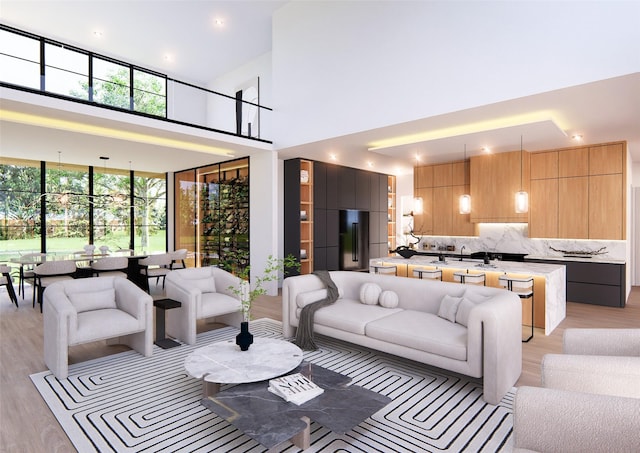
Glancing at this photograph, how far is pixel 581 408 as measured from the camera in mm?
1531

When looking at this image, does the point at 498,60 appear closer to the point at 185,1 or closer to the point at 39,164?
the point at 185,1

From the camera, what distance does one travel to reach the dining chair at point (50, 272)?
596 cm

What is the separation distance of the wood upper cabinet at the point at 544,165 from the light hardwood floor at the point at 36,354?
8.17ft

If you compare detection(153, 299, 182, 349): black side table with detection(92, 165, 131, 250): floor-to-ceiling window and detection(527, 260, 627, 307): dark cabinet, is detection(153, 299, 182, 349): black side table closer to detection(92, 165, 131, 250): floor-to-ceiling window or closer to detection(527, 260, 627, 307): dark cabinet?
detection(92, 165, 131, 250): floor-to-ceiling window

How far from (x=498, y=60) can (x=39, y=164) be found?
983 cm

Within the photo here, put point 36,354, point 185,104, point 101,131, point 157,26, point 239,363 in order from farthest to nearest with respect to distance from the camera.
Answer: point 185,104
point 157,26
point 101,131
point 36,354
point 239,363

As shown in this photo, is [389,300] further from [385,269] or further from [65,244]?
[65,244]

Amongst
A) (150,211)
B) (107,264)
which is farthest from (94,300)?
(150,211)

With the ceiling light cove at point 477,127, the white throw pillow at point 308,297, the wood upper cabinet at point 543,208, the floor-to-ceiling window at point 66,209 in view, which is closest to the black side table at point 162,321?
the white throw pillow at point 308,297

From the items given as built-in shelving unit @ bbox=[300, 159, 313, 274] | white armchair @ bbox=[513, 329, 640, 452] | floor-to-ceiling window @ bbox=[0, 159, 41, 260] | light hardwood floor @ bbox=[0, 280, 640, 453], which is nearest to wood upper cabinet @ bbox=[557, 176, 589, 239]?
light hardwood floor @ bbox=[0, 280, 640, 453]

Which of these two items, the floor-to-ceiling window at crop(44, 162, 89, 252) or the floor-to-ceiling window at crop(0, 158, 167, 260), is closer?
the floor-to-ceiling window at crop(0, 158, 167, 260)

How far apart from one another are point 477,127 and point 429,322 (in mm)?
3403

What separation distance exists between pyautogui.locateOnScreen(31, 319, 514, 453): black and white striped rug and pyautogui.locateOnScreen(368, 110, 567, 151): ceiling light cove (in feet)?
11.8

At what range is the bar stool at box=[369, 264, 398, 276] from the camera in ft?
20.2
